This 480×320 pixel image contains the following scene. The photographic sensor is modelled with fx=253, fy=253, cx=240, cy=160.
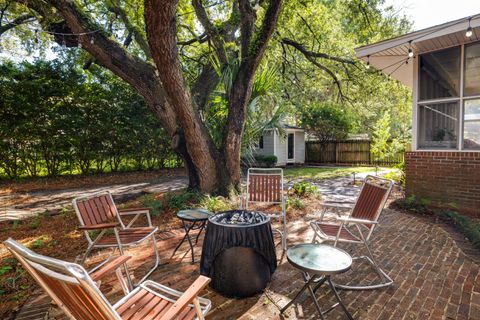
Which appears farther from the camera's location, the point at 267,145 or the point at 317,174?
the point at 267,145

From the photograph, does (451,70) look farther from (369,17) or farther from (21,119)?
(21,119)

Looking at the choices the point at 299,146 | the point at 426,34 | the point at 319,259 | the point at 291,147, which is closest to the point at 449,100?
the point at 426,34

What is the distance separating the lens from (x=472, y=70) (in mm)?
5020

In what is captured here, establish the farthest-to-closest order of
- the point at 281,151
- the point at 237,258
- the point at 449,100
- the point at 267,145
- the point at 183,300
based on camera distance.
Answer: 1. the point at 281,151
2. the point at 267,145
3. the point at 449,100
4. the point at 237,258
5. the point at 183,300

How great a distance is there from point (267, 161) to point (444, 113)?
973 centimetres

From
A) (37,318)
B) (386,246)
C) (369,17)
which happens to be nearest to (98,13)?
(369,17)

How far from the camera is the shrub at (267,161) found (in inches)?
574

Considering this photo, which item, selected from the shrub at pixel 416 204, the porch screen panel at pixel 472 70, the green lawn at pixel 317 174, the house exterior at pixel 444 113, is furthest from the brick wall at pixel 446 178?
the green lawn at pixel 317 174

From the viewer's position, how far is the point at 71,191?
7.86 meters

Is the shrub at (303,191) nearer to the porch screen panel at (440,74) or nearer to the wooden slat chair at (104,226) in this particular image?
the porch screen panel at (440,74)

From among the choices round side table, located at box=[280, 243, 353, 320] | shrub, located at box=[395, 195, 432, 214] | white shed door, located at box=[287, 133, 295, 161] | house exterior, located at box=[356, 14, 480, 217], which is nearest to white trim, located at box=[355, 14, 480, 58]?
house exterior, located at box=[356, 14, 480, 217]

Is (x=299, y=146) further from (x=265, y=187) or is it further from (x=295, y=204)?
(x=265, y=187)

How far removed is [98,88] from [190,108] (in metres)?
6.91

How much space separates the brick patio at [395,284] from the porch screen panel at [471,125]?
224 centimetres
